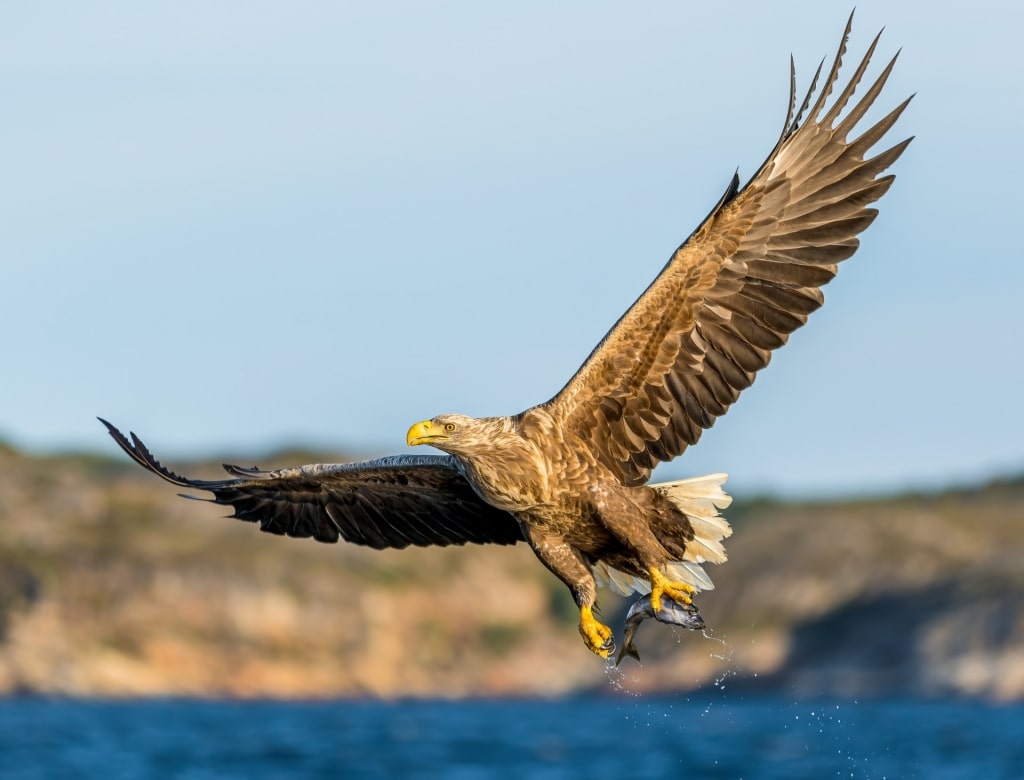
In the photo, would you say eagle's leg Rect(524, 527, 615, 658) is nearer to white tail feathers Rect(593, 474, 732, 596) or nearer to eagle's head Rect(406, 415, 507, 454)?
white tail feathers Rect(593, 474, 732, 596)

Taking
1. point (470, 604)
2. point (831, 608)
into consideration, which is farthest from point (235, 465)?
point (470, 604)

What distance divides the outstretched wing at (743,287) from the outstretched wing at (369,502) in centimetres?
127

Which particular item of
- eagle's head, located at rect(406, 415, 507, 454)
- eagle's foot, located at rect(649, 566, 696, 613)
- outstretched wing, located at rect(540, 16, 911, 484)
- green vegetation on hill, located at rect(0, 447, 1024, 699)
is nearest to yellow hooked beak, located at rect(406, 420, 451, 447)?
eagle's head, located at rect(406, 415, 507, 454)

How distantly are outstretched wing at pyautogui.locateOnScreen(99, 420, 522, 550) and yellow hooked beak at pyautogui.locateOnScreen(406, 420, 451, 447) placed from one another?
1065 mm

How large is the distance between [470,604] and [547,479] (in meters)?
70.7

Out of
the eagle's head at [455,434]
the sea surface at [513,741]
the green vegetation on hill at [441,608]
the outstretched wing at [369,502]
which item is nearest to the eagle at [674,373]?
the eagle's head at [455,434]

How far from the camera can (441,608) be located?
261ft

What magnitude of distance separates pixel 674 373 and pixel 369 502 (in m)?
2.44

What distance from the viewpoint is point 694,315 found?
10.9 metres

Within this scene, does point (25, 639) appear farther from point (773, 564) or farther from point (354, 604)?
point (773, 564)

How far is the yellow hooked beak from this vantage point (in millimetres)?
10648

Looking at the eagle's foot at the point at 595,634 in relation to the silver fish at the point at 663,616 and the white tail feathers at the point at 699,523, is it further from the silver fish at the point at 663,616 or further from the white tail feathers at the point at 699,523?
the white tail feathers at the point at 699,523

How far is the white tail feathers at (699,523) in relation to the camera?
37.6 feet

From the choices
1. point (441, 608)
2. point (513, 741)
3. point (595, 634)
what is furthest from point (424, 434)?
point (441, 608)
